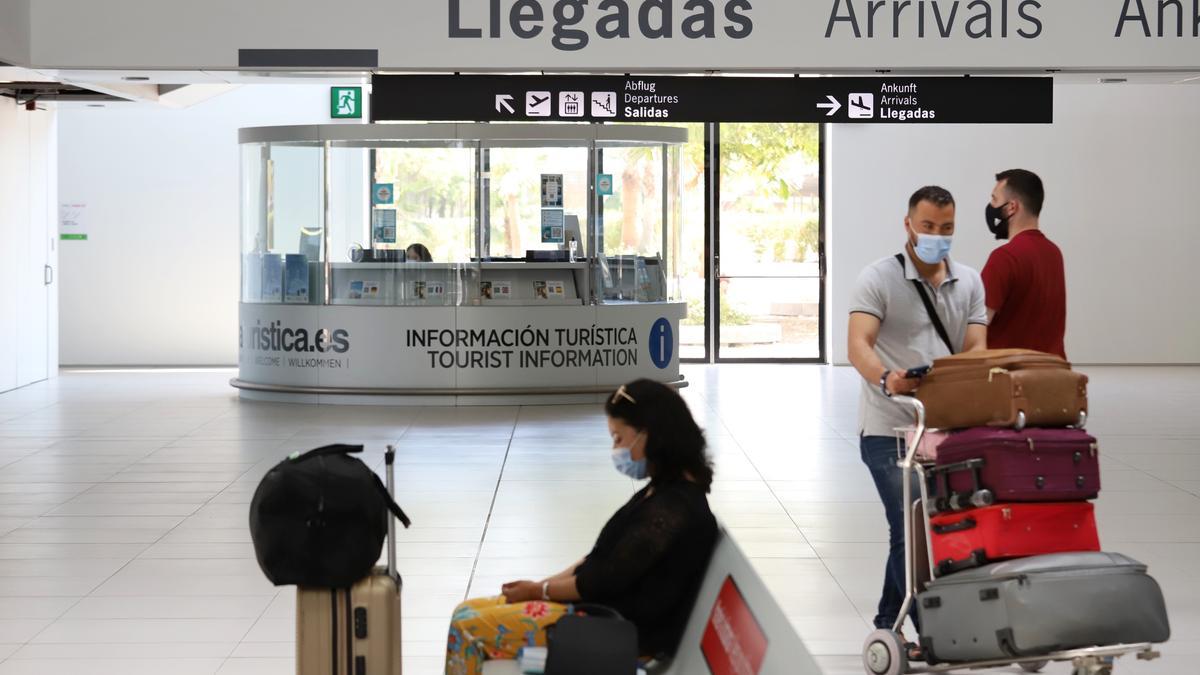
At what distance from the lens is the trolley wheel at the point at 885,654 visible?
4262 mm

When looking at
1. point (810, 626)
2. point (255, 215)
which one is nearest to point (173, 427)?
point (255, 215)

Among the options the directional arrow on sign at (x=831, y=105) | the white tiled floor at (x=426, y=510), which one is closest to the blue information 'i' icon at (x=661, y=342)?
the white tiled floor at (x=426, y=510)

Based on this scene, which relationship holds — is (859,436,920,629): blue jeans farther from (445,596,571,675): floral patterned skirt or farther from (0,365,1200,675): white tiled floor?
(445,596,571,675): floral patterned skirt

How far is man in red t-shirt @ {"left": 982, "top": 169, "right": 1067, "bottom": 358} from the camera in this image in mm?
4898

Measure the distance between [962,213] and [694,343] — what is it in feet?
12.1

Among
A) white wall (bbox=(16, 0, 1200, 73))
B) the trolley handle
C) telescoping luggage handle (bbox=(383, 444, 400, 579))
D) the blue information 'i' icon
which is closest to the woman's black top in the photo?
telescoping luggage handle (bbox=(383, 444, 400, 579))

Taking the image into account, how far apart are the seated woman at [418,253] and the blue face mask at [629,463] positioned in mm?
9882

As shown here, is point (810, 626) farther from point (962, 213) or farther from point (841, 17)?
point (962, 213)

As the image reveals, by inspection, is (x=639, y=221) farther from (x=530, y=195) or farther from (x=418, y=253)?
(x=418, y=253)

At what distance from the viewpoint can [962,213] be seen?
17.6 meters

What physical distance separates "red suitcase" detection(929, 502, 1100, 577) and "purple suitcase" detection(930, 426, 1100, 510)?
31mm

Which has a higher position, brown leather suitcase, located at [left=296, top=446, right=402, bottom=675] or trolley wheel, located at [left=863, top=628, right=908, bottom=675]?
brown leather suitcase, located at [left=296, top=446, right=402, bottom=675]

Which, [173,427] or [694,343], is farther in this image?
[694,343]

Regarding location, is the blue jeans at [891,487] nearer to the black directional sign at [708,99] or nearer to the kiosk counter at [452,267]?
the black directional sign at [708,99]
